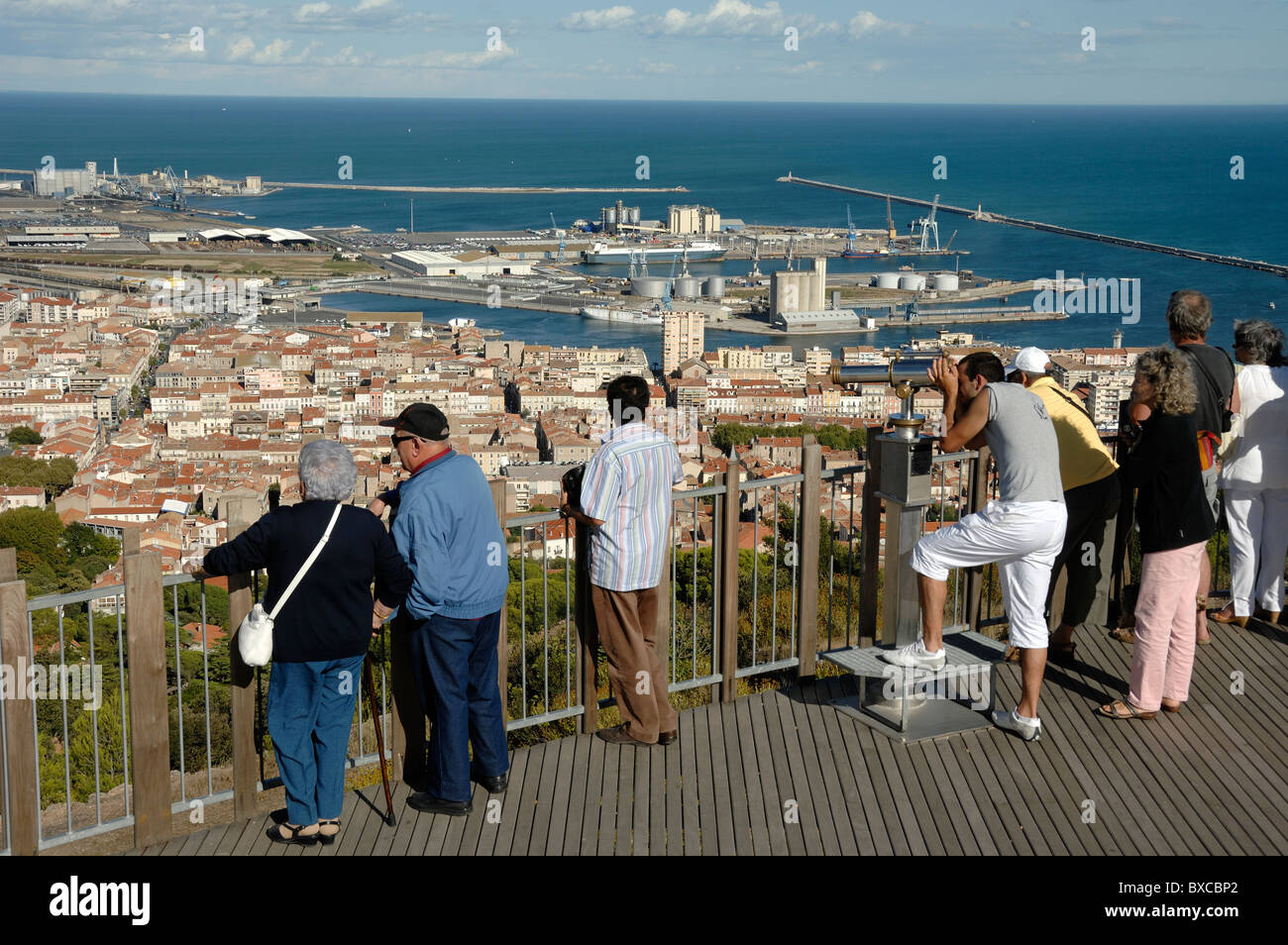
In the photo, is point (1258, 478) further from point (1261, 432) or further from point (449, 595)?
point (449, 595)

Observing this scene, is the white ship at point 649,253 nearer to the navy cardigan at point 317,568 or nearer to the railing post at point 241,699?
the railing post at point 241,699

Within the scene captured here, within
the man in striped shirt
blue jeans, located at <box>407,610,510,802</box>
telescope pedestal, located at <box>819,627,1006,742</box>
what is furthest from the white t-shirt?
blue jeans, located at <box>407,610,510,802</box>

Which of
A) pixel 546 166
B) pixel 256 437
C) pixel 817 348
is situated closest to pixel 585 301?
pixel 817 348

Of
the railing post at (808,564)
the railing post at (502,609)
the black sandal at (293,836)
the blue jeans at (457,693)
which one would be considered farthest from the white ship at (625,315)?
the black sandal at (293,836)

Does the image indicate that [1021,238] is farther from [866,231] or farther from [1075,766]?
[1075,766]
